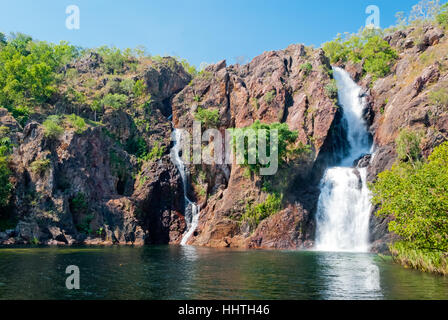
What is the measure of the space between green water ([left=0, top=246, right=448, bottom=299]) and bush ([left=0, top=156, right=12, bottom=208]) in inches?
860

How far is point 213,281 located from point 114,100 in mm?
52637

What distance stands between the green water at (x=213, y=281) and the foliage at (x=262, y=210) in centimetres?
2209

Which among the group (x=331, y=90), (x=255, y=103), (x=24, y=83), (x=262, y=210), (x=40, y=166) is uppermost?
(x=24, y=83)

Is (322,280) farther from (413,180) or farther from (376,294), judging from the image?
(413,180)

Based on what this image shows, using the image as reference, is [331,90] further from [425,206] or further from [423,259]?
[425,206]

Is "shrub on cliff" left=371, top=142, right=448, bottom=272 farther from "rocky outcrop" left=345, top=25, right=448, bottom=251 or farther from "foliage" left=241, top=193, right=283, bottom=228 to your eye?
"foliage" left=241, top=193, right=283, bottom=228

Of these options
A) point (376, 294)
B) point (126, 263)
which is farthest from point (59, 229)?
point (376, 294)

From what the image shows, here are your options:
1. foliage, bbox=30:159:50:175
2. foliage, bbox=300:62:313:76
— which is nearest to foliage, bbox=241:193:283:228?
foliage, bbox=300:62:313:76

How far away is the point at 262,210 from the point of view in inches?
1919

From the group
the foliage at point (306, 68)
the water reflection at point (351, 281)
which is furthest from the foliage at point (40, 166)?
the foliage at point (306, 68)

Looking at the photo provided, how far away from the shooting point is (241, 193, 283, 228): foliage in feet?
159

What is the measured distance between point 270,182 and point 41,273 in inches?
1362

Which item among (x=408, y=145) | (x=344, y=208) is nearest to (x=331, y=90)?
(x=408, y=145)
